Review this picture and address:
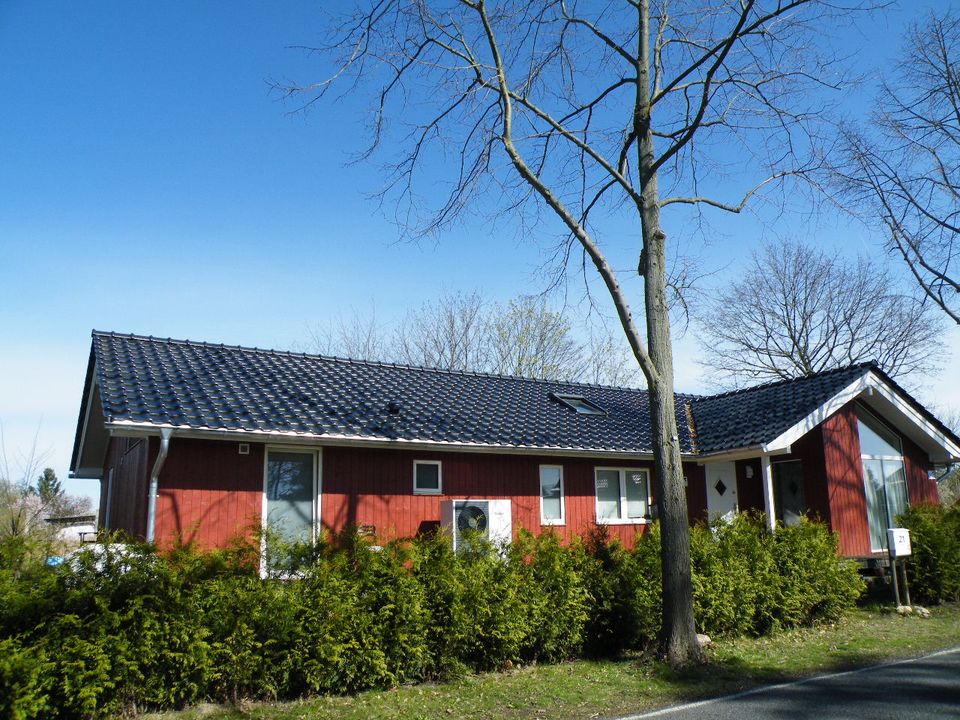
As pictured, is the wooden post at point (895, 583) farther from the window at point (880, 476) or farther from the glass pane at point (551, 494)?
the glass pane at point (551, 494)

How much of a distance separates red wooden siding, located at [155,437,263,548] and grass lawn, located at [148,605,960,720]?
4.05 meters

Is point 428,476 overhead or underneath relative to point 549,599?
overhead

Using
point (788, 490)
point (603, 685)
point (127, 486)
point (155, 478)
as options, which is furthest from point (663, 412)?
point (788, 490)

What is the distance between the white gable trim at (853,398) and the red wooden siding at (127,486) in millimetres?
10999

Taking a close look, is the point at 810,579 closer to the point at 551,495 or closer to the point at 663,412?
the point at 663,412

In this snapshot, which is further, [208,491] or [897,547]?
[897,547]

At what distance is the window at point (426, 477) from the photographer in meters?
13.6

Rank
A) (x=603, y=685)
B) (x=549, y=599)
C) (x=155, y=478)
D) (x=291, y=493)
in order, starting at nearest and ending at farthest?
(x=603, y=685) → (x=549, y=599) → (x=155, y=478) → (x=291, y=493)

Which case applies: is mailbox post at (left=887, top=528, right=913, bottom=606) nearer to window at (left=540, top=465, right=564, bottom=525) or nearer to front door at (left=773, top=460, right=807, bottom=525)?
front door at (left=773, top=460, right=807, bottom=525)

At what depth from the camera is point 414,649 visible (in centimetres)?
842

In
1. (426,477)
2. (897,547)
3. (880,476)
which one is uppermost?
(880,476)

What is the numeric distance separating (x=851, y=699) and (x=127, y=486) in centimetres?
1138

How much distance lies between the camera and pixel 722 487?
681 inches

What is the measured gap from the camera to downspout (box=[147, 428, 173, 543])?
10.6 m
